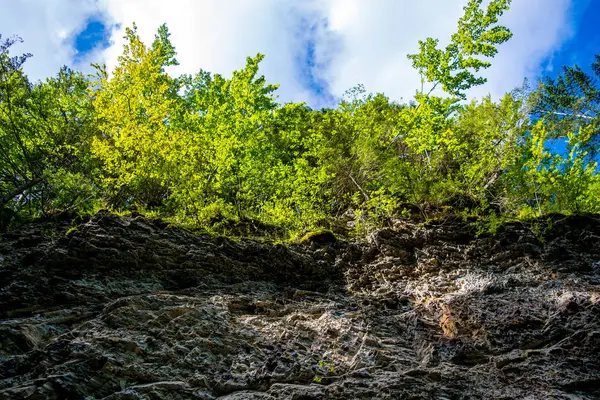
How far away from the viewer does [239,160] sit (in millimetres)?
10953

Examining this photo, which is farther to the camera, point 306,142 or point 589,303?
point 306,142

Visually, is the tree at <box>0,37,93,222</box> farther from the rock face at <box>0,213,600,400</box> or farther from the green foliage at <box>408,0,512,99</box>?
the green foliage at <box>408,0,512,99</box>

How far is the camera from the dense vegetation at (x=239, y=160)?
8906 millimetres

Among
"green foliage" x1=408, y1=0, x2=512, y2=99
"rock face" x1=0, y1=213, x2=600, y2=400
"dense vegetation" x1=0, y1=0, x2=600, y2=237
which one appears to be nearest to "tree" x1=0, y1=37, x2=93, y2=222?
"dense vegetation" x1=0, y1=0, x2=600, y2=237

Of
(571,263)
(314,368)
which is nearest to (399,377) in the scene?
(314,368)

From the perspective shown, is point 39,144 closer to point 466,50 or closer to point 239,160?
point 239,160

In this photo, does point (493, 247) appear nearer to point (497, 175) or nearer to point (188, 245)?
point (497, 175)

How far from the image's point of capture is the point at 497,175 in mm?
11727

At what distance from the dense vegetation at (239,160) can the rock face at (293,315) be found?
1438mm

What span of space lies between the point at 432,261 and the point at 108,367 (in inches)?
259

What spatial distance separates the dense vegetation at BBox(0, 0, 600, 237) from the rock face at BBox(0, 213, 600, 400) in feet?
4.72

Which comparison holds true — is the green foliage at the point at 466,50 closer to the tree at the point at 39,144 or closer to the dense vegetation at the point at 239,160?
the dense vegetation at the point at 239,160

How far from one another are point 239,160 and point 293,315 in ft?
21.6

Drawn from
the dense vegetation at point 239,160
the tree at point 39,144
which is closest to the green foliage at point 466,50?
the dense vegetation at point 239,160
